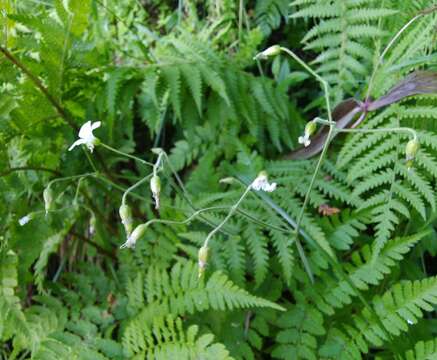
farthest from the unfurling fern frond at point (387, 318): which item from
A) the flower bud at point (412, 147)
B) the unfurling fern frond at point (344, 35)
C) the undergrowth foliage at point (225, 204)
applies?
the unfurling fern frond at point (344, 35)

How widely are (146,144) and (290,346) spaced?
5.71ft

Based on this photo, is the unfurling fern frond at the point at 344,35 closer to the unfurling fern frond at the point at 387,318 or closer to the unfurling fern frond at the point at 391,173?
the unfurling fern frond at the point at 391,173

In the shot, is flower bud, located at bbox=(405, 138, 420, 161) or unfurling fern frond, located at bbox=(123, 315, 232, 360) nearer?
flower bud, located at bbox=(405, 138, 420, 161)

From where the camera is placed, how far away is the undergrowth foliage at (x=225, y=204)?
6.71 feet

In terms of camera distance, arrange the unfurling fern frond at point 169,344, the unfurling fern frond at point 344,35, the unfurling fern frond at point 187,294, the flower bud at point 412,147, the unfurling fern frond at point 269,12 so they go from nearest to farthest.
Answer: the flower bud at point 412,147
the unfurling fern frond at point 169,344
the unfurling fern frond at point 187,294
the unfurling fern frond at point 344,35
the unfurling fern frond at point 269,12

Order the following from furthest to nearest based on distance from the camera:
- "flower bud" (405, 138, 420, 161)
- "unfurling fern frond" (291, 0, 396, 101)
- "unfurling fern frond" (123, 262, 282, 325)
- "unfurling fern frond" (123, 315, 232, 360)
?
"unfurling fern frond" (291, 0, 396, 101)
"unfurling fern frond" (123, 262, 282, 325)
"unfurling fern frond" (123, 315, 232, 360)
"flower bud" (405, 138, 420, 161)

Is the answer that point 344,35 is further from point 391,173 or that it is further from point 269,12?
point 391,173

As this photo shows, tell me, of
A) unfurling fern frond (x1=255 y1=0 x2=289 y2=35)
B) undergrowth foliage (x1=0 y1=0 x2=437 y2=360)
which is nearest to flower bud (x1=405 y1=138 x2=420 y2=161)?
undergrowth foliage (x1=0 y1=0 x2=437 y2=360)

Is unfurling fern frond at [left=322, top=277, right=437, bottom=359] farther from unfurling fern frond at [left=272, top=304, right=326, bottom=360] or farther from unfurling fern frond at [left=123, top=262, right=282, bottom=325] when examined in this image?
unfurling fern frond at [left=123, top=262, right=282, bottom=325]

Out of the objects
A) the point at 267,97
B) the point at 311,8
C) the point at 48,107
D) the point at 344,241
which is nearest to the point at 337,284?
the point at 344,241

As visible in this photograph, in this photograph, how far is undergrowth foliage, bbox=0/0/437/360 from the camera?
2.04m

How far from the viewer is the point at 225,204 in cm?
236

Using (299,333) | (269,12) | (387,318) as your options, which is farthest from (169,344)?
(269,12)

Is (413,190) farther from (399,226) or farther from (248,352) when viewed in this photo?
(248,352)
